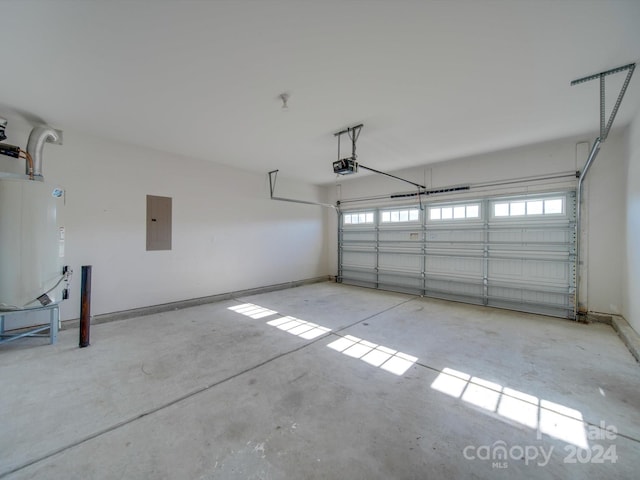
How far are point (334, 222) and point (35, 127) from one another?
6077 millimetres

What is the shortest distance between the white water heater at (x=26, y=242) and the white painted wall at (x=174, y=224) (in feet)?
2.49

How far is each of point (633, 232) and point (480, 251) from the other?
6.54 ft

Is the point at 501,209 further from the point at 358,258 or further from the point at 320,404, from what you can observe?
the point at 320,404

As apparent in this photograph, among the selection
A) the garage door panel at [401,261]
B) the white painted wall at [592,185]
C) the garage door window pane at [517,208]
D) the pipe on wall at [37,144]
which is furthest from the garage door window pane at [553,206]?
the pipe on wall at [37,144]

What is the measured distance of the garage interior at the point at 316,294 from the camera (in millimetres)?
1677

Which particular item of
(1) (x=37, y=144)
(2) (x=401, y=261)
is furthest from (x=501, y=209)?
(1) (x=37, y=144)

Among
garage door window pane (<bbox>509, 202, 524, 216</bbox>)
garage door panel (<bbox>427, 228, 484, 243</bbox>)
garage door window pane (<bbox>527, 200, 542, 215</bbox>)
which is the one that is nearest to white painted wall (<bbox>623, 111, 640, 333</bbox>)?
garage door window pane (<bbox>527, 200, 542, 215</bbox>)

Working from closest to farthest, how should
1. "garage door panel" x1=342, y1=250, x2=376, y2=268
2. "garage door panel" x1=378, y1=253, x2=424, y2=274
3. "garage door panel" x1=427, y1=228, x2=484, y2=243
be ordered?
"garage door panel" x1=427, y1=228, x2=484, y2=243 → "garage door panel" x1=378, y1=253, x2=424, y2=274 → "garage door panel" x1=342, y1=250, x2=376, y2=268

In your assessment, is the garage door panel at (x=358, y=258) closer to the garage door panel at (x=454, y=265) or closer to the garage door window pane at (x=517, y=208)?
the garage door panel at (x=454, y=265)

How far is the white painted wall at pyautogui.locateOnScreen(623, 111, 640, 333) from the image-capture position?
3129 mm

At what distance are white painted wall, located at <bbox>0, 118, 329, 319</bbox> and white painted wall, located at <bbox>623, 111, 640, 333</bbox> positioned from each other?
5917 millimetres

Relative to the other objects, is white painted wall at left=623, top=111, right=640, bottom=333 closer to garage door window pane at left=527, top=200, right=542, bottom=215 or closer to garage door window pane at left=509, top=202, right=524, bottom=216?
garage door window pane at left=527, top=200, right=542, bottom=215

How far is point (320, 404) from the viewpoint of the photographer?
79.1 inches

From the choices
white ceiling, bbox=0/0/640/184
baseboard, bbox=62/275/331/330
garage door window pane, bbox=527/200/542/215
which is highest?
white ceiling, bbox=0/0/640/184
